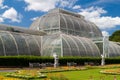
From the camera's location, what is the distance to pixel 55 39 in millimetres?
51031

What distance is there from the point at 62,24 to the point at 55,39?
10.0m

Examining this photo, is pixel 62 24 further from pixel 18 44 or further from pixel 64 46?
pixel 18 44

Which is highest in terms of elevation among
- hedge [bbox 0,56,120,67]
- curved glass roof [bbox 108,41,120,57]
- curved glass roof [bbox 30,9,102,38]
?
curved glass roof [bbox 30,9,102,38]

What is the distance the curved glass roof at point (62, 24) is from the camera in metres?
60.2

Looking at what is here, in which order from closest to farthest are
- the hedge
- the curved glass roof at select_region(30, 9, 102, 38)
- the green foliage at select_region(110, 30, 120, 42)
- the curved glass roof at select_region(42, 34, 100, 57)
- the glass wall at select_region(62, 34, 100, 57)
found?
the hedge, the curved glass roof at select_region(42, 34, 100, 57), the glass wall at select_region(62, 34, 100, 57), the curved glass roof at select_region(30, 9, 102, 38), the green foliage at select_region(110, 30, 120, 42)

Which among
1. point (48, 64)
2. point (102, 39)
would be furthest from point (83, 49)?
point (48, 64)

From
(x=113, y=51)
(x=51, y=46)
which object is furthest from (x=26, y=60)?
(x=113, y=51)

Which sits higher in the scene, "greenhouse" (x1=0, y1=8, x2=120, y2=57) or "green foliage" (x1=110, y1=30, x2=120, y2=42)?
"green foliage" (x1=110, y1=30, x2=120, y2=42)

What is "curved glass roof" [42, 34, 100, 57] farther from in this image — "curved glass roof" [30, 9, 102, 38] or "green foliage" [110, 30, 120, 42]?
"green foliage" [110, 30, 120, 42]

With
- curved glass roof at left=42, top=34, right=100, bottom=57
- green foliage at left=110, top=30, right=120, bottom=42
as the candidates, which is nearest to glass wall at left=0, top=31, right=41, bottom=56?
curved glass roof at left=42, top=34, right=100, bottom=57

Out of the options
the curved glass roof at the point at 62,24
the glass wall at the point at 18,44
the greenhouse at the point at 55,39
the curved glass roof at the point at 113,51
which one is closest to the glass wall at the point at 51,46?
the greenhouse at the point at 55,39

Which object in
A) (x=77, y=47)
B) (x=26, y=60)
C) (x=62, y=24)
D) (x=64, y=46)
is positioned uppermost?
(x=62, y=24)

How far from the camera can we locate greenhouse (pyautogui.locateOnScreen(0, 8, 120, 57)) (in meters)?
45.1

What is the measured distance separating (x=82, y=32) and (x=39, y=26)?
11231 mm
